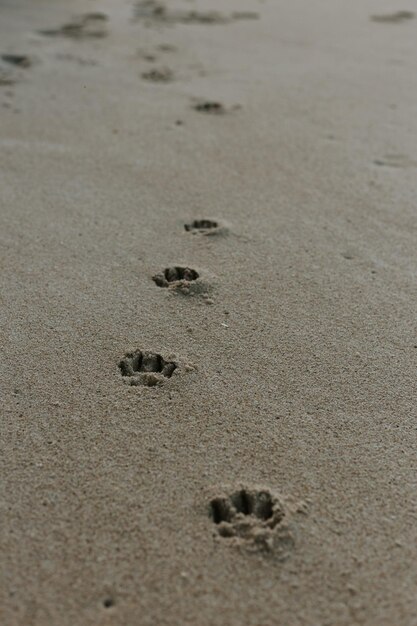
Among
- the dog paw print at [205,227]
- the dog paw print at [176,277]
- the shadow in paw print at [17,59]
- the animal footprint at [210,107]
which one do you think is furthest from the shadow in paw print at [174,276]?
the shadow in paw print at [17,59]

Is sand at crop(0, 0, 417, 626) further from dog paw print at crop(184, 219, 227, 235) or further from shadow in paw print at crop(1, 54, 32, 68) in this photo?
shadow in paw print at crop(1, 54, 32, 68)

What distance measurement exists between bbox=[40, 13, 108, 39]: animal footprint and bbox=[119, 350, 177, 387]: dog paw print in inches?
121

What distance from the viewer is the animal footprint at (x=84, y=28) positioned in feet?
14.8

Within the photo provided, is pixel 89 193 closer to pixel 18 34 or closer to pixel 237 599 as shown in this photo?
pixel 237 599

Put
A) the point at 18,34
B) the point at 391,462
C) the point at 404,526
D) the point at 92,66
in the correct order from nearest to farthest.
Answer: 1. the point at 404,526
2. the point at 391,462
3. the point at 92,66
4. the point at 18,34

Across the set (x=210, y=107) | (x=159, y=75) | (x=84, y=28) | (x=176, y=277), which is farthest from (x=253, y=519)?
(x=84, y=28)

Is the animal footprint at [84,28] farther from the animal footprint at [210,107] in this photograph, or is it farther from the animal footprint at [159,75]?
the animal footprint at [210,107]

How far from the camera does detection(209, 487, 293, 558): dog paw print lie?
4.76 feet

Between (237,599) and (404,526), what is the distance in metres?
0.35

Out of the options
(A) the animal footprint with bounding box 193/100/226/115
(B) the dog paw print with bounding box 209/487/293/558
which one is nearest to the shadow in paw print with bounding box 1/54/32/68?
(A) the animal footprint with bounding box 193/100/226/115

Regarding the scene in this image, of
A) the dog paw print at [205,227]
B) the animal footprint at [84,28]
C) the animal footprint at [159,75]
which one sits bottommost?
the dog paw print at [205,227]

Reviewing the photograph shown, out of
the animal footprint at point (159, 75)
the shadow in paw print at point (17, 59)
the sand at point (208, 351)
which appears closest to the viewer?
the sand at point (208, 351)

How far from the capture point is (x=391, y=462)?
1634mm

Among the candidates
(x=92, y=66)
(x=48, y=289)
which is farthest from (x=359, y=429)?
(x=92, y=66)
